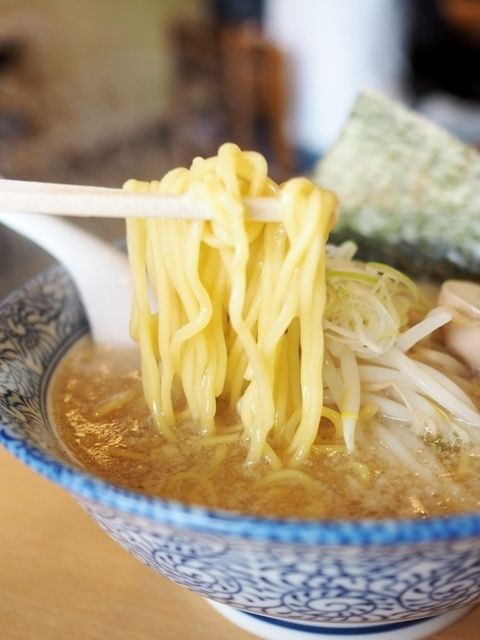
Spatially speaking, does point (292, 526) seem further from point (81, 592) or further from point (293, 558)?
point (81, 592)

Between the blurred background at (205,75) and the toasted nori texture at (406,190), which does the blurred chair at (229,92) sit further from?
the toasted nori texture at (406,190)

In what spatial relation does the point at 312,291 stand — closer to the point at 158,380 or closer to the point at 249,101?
the point at 158,380

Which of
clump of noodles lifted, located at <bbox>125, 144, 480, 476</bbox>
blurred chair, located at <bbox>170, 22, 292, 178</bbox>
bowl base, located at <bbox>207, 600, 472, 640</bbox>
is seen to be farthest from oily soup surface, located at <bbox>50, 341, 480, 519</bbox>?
blurred chair, located at <bbox>170, 22, 292, 178</bbox>

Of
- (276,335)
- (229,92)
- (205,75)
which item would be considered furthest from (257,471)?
(205,75)

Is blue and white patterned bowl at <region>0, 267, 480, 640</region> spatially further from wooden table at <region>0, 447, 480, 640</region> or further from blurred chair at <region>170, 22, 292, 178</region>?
blurred chair at <region>170, 22, 292, 178</region>

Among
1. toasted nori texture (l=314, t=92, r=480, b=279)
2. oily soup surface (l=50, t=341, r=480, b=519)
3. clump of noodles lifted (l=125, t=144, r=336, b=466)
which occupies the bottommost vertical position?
oily soup surface (l=50, t=341, r=480, b=519)
